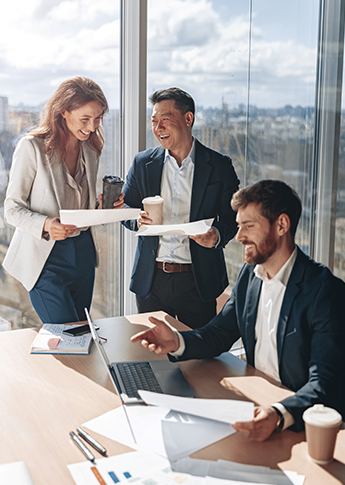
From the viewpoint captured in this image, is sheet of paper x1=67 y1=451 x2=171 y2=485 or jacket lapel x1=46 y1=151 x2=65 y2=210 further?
jacket lapel x1=46 y1=151 x2=65 y2=210

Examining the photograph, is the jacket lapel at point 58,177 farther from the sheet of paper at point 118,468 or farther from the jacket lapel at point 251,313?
the sheet of paper at point 118,468

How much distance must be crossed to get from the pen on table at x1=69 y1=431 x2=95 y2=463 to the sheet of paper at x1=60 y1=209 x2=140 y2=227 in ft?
2.94

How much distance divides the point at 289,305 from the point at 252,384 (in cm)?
27

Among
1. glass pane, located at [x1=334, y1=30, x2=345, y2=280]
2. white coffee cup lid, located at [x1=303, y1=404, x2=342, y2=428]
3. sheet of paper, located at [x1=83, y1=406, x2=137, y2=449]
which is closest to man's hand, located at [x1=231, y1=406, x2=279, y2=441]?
white coffee cup lid, located at [x1=303, y1=404, x2=342, y2=428]

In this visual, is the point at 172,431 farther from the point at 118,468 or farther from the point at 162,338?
the point at 162,338

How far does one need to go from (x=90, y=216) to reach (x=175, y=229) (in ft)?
1.13

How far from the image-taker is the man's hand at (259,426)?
3.82 feet

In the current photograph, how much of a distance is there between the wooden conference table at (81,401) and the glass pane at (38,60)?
92cm

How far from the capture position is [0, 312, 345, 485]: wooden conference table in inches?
43.7

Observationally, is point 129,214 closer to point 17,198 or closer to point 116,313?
point 17,198

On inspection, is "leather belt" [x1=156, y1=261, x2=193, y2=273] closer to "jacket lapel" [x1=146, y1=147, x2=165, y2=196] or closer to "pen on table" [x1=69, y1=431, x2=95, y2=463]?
"jacket lapel" [x1=146, y1=147, x2=165, y2=196]

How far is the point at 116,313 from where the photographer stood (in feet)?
10.4

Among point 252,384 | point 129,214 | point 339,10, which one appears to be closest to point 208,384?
point 252,384

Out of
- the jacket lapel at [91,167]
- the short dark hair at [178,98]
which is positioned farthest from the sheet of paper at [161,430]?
the short dark hair at [178,98]
